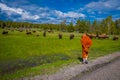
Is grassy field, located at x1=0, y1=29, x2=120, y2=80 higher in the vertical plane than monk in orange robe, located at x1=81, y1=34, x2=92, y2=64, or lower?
lower

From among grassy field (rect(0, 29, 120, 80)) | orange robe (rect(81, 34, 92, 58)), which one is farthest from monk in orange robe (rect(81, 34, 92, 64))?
grassy field (rect(0, 29, 120, 80))

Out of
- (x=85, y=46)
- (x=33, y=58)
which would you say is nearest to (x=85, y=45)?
(x=85, y=46)

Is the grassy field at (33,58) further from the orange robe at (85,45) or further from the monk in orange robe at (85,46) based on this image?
the orange robe at (85,45)

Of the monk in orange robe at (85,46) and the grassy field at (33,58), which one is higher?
the monk in orange robe at (85,46)

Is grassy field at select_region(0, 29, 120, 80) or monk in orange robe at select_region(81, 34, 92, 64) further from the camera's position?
monk in orange robe at select_region(81, 34, 92, 64)

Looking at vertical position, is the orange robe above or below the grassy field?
above

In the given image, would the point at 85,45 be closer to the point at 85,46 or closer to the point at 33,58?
the point at 85,46

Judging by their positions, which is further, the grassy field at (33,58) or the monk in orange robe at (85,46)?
the monk in orange robe at (85,46)

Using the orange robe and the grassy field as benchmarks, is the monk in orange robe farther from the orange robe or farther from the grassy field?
the grassy field

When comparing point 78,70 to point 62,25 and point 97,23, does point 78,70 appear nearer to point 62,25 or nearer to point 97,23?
point 97,23

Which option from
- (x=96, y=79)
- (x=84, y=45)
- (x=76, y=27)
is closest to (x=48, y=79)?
(x=96, y=79)

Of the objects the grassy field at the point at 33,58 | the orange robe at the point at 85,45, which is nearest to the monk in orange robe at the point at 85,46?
the orange robe at the point at 85,45

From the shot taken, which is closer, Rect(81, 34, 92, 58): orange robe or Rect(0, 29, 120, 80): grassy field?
Rect(0, 29, 120, 80): grassy field

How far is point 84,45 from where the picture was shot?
17.4 meters
